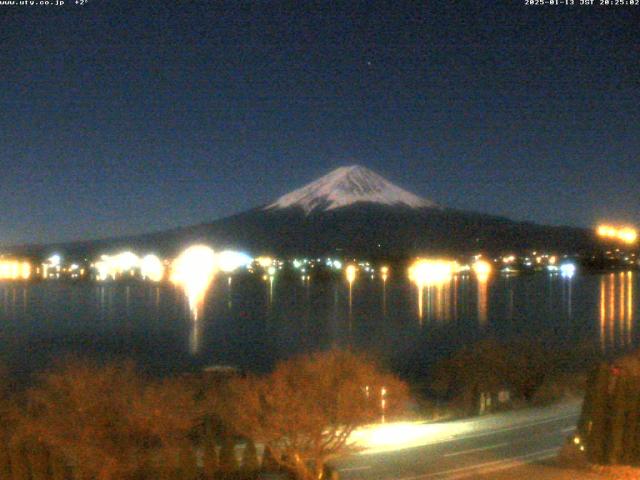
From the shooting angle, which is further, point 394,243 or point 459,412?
point 394,243

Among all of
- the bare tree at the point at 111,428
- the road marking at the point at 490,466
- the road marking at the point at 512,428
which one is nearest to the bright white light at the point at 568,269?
the road marking at the point at 512,428

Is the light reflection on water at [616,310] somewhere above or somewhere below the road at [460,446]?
below

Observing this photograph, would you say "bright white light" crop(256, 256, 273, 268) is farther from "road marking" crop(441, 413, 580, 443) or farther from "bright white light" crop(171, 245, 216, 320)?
"road marking" crop(441, 413, 580, 443)

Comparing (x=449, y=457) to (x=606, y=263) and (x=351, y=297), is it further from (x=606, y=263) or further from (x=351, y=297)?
(x=606, y=263)

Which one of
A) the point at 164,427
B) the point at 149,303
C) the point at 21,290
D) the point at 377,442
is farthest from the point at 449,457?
the point at 21,290

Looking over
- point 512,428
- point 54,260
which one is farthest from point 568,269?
point 512,428

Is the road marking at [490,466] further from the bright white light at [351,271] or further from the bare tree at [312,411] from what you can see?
the bright white light at [351,271]
